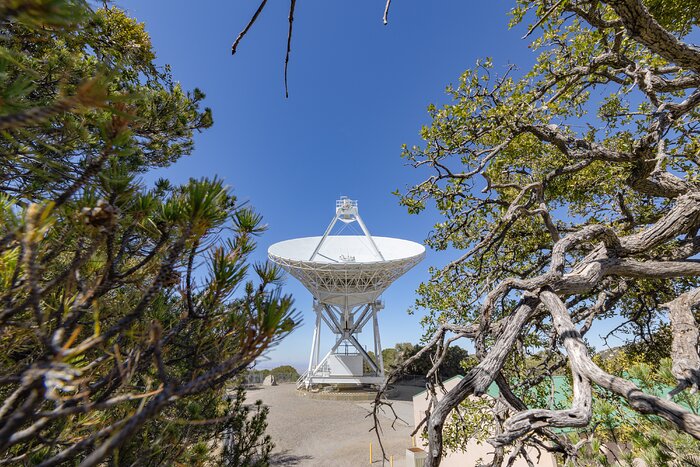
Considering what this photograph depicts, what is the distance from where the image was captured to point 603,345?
548 centimetres

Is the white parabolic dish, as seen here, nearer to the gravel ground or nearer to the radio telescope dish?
the radio telescope dish

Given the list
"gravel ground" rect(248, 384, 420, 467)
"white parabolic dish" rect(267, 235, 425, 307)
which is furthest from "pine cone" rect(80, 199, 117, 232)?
"white parabolic dish" rect(267, 235, 425, 307)

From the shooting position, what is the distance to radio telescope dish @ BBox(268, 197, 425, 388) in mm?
22406

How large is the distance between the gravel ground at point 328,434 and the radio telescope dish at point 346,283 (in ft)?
12.1

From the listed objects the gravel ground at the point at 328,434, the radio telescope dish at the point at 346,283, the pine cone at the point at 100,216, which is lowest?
the gravel ground at the point at 328,434

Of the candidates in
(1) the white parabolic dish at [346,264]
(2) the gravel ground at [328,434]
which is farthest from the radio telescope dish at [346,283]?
(2) the gravel ground at [328,434]

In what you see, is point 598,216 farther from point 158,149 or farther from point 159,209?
point 158,149

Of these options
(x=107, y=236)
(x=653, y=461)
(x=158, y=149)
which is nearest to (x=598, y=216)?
(x=653, y=461)

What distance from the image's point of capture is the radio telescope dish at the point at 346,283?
73.5 feet

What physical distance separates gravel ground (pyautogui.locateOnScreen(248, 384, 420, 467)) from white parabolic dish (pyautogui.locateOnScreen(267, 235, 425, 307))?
798 cm

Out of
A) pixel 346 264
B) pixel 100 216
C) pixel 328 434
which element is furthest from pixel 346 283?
pixel 100 216

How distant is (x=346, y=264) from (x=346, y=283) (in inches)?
147

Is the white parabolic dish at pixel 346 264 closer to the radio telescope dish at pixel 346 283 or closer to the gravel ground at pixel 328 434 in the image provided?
the radio telescope dish at pixel 346 283

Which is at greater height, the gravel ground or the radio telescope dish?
the radio telescope dish
